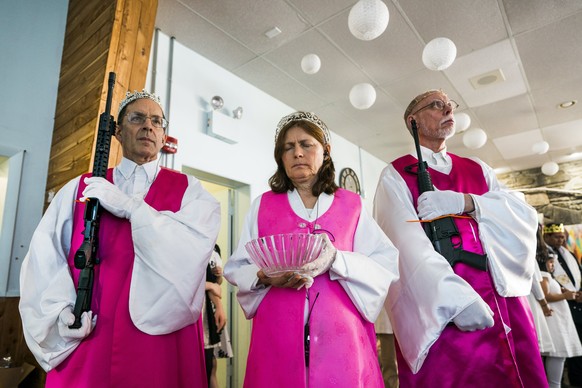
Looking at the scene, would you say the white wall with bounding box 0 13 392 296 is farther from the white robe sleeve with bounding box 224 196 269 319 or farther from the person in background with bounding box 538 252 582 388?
the person in background with bounding box 538 252 582 388

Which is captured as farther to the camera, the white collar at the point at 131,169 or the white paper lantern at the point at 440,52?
the white paper lantern at the point at 440,52

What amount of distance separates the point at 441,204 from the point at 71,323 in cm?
147

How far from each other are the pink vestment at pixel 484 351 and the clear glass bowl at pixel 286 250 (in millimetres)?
766

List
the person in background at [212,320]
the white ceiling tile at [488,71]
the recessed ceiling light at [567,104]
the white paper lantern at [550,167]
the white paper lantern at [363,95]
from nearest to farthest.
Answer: the person in background at [212,320]
the white paper lantern at [363,95]
the white ceiling tile at [488,71]
the recessed ceiling light at [567,104]
the white paper lantern at [550,167]

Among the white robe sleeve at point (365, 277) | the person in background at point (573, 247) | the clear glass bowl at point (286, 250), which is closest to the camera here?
the clear glass bowl at point (286, 250)

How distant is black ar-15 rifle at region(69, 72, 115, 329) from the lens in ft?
3.95

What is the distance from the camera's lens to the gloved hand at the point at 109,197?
130cm

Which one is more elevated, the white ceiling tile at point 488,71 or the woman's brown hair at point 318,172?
the white ceiling tile at point 488,71

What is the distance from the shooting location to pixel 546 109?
559 cm

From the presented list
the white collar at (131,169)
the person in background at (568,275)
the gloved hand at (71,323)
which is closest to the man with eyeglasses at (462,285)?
the white collar at (131,169)

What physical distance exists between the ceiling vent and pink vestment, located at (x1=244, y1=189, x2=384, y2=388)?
4151 millimetres

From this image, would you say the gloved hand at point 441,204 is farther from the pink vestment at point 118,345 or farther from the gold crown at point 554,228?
the gold crown at point 554,228

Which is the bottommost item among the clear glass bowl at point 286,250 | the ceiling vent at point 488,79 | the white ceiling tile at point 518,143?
the clear glass bowl at point 286,250

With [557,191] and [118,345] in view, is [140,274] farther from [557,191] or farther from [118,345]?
[557,191]
